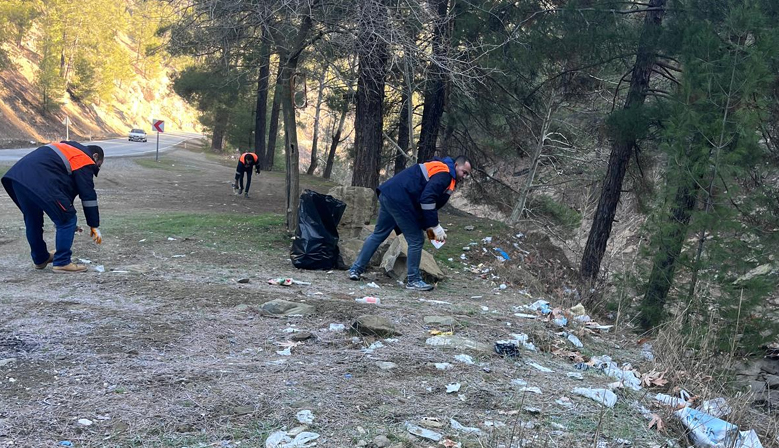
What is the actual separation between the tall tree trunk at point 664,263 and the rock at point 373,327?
216 inches

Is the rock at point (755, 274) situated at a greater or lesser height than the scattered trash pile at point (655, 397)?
greater

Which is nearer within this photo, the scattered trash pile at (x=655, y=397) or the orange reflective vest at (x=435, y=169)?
the scattered trash pile at (x=655, y=397)

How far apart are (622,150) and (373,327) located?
28.6 ft

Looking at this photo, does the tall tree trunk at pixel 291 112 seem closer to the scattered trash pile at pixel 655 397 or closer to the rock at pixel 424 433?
the scattered trash pile at pixel 655 397

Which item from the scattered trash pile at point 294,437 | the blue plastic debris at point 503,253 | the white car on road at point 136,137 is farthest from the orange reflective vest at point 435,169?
the white car on road at point 136,137

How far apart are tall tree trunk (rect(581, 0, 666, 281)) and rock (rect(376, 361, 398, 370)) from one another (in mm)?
8087

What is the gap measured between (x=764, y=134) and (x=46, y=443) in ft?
31.2

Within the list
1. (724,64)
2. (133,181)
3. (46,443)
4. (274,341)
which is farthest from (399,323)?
(133,181)

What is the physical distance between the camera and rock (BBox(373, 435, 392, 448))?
2.97 m

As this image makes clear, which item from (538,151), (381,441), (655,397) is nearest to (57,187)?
(381,441)

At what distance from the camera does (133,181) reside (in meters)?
19.2

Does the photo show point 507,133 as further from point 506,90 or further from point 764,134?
point 764,134

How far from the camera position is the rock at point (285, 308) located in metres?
5.22

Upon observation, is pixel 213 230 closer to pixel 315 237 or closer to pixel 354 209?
pixel 354 209
